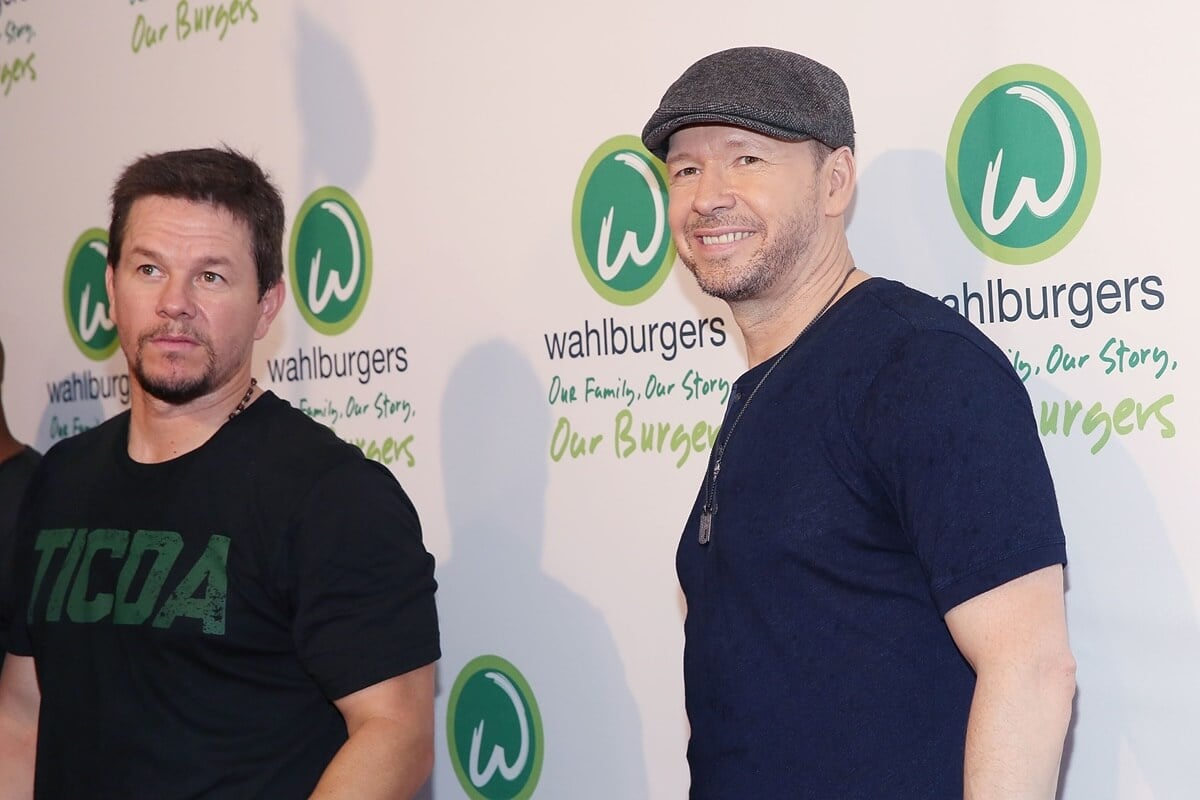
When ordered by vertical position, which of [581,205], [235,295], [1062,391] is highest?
[581,205]

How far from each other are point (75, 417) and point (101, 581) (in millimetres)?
1437

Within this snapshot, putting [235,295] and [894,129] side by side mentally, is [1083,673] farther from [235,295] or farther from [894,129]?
[235,295]

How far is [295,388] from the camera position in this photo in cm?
272

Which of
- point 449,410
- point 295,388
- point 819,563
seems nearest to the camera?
point 819,563

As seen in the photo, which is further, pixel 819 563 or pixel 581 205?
pixel 581 205

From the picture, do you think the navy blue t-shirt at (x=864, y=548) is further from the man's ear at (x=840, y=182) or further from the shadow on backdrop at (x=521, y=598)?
the shadow on backdrop at (x=521, y=598)

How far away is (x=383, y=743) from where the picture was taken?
163 centimetres

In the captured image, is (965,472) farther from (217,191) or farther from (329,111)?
(329,111)

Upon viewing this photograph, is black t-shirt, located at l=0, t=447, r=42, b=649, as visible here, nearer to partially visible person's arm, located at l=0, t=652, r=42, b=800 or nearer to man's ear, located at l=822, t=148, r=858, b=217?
partially visible person's arm, located at l=0, t=652, r=42, b=800

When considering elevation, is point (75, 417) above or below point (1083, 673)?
above

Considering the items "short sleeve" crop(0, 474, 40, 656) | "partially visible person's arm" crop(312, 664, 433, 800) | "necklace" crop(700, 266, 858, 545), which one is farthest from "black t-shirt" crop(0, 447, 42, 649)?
"necklace" crop(700, 266, 858, 545)

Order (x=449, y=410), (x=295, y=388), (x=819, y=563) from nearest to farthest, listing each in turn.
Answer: (x=819, y=563) → (x=449, y=410) → (x=295, y=388)

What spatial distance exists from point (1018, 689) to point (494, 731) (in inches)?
51.7

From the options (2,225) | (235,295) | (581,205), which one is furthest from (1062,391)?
(2,225)
